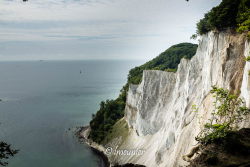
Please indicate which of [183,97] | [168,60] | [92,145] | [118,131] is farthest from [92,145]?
[168,60]

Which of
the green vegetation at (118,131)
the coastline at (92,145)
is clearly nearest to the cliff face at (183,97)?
the coastline at (92,145)

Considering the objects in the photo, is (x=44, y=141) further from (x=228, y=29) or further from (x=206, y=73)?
(x=228, y=29)

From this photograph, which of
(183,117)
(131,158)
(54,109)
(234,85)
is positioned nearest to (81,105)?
(54,109)

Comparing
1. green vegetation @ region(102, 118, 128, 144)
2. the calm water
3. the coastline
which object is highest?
green vegetation @ region(102, 118, 128, 144)

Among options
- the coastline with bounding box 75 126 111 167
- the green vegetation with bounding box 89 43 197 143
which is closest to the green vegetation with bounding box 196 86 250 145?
the coastline with bounding box 75 126 111 167

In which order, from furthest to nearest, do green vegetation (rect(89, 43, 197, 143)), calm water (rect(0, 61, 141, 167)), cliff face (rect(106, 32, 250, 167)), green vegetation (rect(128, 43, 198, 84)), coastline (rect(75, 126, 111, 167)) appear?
green vegetation (rect(128, 43, 198, 84)), green vegetation (rect(89, 43, 197, 143)), calm water (rect(0, 61, 141, 167)), coastline (rect(75, 126, 111, 167)), cliff face (rect(106, 32, 250, 167))

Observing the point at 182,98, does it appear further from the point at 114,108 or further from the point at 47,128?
the point at 47,128

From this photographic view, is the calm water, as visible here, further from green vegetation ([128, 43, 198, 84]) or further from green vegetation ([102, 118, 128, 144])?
green vegetation ([128, 43, 198, 84])

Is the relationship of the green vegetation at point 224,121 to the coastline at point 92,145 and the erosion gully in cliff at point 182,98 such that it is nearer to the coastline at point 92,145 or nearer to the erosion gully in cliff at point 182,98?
the erosion gully in cliff at point 182,98
